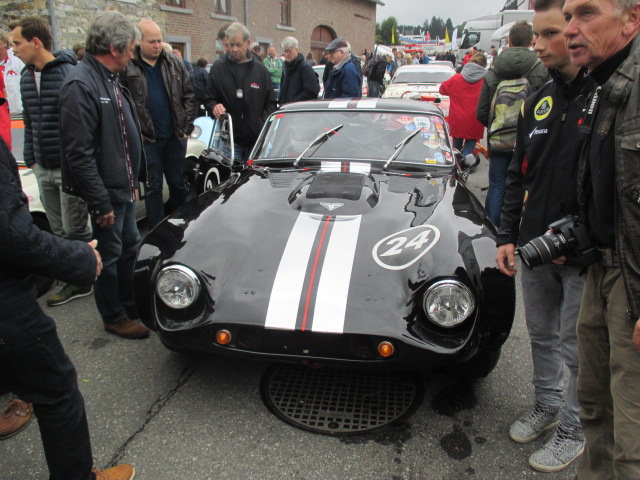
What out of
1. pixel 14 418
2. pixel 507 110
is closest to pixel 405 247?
pixel 14 418

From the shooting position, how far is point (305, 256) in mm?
2602

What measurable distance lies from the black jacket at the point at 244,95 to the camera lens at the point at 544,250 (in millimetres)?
3902

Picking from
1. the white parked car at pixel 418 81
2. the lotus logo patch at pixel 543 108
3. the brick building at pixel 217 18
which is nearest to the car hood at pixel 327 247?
the lotus logo patch at pixel 543 108

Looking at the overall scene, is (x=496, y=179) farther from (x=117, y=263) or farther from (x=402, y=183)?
(x=117, y=263)

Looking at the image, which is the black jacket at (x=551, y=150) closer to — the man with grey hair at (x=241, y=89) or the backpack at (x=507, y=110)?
the backpack at (x=507, y=110)

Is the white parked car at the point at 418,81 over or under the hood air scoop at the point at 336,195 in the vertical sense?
over

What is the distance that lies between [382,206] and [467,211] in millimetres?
529

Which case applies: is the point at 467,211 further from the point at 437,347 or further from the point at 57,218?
the point at 57,218

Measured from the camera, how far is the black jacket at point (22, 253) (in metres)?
1.58

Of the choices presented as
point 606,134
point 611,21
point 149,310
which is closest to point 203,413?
point 149,310

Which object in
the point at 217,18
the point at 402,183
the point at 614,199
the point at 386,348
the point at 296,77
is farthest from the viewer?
the point at 217,18

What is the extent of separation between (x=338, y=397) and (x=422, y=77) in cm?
1153

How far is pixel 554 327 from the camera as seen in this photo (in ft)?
7.57

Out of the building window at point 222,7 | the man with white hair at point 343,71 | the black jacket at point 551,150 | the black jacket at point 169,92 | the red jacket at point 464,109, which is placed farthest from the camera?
the building window at point 222,7
